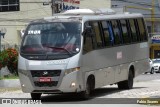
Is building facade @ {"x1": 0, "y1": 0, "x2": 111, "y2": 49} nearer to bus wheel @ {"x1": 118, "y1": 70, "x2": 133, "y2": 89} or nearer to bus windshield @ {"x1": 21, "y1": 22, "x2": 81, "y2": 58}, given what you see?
bus wheel @ {"x1": 118, "y1": 70, "x2": 133, "y2": 89}

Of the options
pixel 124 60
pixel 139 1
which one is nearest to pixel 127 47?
pixel 124 60

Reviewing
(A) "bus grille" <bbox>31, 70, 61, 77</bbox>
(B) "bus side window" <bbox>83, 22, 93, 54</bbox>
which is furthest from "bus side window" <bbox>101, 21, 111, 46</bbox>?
(A) "bus grille" <bbox>31, 70, 61, 77</bbox>

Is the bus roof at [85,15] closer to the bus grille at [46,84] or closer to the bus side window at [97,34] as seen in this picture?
the bus side window at [97,34]

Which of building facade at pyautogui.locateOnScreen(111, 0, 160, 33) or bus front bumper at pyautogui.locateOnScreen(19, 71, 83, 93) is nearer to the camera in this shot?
bus front bumper at pyautogui.locateOnScreen(19, 71, 83, 93)

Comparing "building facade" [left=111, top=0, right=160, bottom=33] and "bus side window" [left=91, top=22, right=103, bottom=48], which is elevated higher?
"bus side window" [left=91, top=22, right=103, bottom=48]

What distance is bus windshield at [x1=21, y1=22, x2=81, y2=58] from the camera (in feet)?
56.1

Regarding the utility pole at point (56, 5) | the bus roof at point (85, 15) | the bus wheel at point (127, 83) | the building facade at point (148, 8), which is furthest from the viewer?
the building facade at point (148, 8)

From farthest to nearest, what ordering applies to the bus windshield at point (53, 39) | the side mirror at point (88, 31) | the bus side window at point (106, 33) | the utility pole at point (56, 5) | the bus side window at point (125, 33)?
the utility pole at point (56, 5)
the bus side window at point (125, 33)
the bus side window at point (106, 33)
the side mirror at point (88, 31)
the bus windshield at point (53, 39)

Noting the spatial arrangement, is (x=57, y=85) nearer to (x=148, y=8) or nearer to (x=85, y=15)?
(x=85, y=15)

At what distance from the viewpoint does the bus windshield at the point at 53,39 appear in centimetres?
1711

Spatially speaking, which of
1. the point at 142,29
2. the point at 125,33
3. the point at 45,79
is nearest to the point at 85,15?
the point at 125,33

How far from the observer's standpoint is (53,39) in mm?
17438

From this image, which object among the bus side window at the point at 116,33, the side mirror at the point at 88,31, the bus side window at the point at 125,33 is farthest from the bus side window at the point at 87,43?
the bus side window at the point at 125,33

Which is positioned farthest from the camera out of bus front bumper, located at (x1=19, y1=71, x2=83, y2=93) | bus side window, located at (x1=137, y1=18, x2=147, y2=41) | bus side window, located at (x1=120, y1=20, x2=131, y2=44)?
bus side window, located at (x1=137, y1=18, x2=147, y2=41)
